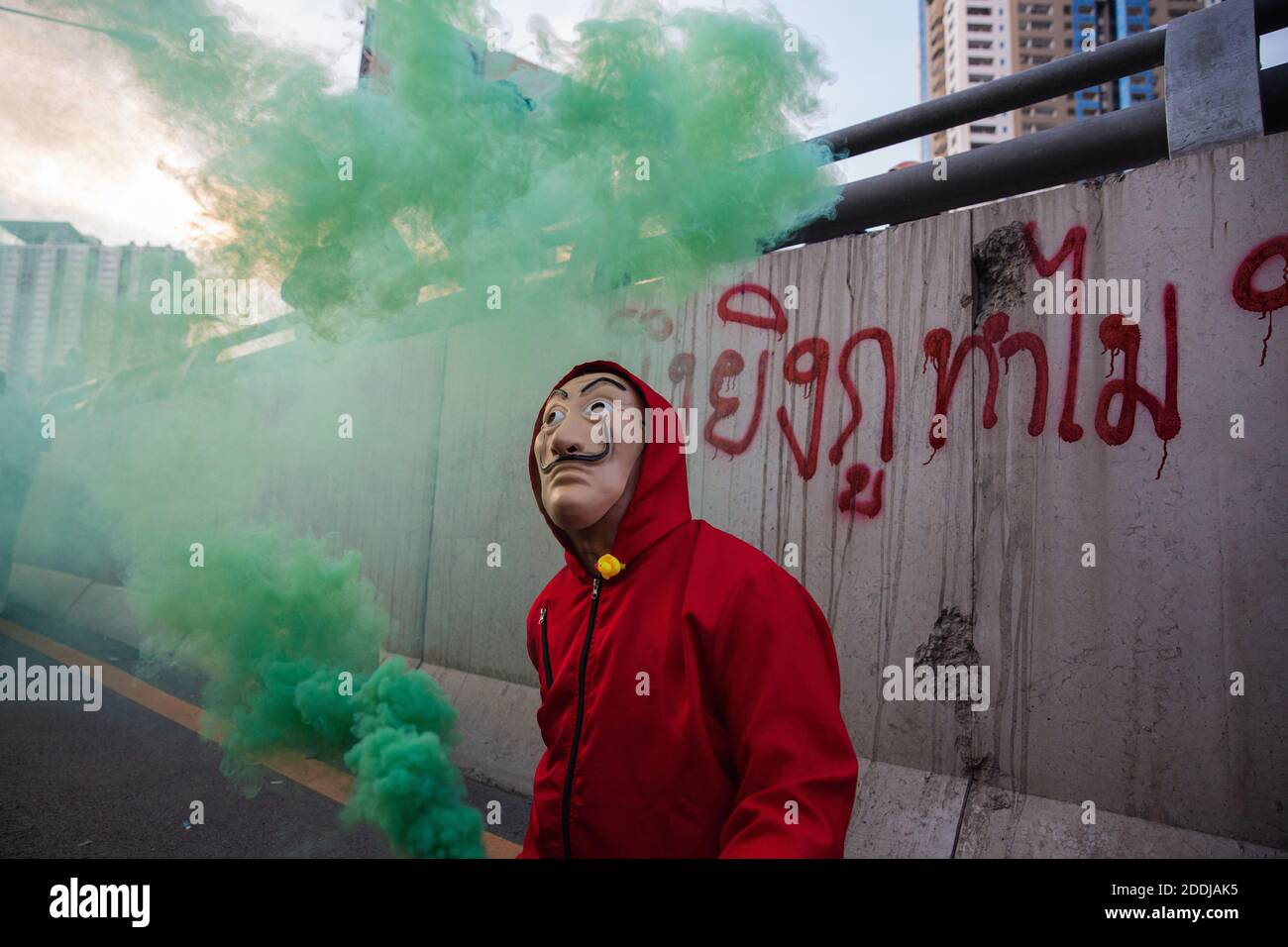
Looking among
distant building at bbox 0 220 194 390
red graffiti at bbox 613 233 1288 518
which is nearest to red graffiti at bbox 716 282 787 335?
red graffiti at bbox 613 233 1288 518

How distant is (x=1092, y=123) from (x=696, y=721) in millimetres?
3210

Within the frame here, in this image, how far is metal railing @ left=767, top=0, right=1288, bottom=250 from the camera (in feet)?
9.32

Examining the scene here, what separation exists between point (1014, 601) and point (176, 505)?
4623 millimetres

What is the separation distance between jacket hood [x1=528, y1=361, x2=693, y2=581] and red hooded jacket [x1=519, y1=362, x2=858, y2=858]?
0.03m

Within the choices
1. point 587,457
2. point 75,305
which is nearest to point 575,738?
point 587,457

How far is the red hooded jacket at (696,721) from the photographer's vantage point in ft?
4.96

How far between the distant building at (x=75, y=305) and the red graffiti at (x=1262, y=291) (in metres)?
4.15


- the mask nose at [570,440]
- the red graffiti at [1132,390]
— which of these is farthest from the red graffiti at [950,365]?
the mask nose at [570,440]

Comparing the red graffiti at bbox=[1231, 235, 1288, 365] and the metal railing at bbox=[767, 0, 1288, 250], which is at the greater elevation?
the metal railing at bbox=[767, 0, 1288, 250]

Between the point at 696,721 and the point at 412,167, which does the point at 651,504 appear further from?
the point at 412,167

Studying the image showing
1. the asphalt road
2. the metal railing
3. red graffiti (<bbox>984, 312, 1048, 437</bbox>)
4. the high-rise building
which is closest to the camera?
the metal railing

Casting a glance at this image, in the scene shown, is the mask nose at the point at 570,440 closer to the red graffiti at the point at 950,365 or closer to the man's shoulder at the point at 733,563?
the man's shoulder at the point at 733,563

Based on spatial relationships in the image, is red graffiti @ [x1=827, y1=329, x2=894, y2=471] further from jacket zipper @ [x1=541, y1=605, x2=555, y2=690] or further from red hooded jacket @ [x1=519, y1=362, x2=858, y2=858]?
jacket zipper @ [x1=541, y1=605, x2=555, y2=690]
